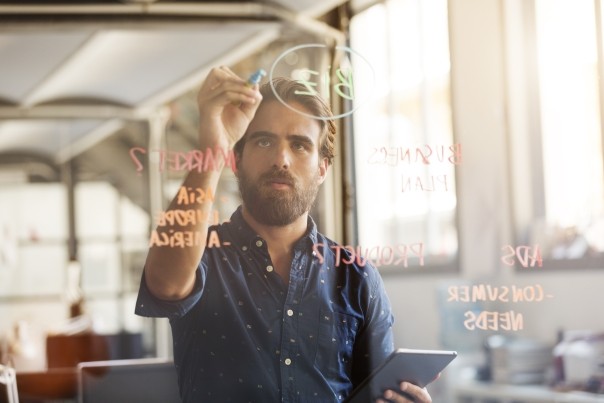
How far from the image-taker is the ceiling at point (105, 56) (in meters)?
1.74

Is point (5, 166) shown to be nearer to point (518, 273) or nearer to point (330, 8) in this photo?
point (330, 8)

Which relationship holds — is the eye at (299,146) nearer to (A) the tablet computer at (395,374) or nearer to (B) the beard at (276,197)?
(B) the beard at (276,197)

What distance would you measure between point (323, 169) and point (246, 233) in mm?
199

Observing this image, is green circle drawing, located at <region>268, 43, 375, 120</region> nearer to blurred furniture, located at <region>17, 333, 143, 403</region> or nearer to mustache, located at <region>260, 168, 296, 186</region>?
mustache, located at <region>260, 168, 296, 186</region>

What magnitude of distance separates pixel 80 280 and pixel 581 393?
108cm

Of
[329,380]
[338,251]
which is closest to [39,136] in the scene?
[338,251]

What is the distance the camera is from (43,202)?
176 centimetres

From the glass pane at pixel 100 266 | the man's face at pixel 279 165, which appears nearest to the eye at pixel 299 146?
the man's face at pixel 279 165

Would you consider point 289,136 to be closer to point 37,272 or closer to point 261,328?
point 261,328

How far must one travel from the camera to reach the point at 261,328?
67.9 inches

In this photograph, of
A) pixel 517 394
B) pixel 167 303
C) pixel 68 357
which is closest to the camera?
pixel 167 303

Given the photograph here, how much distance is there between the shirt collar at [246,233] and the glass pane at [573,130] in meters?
0.49

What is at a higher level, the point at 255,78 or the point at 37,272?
the point at 255,78

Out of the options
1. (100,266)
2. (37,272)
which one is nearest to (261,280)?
(100,266)
